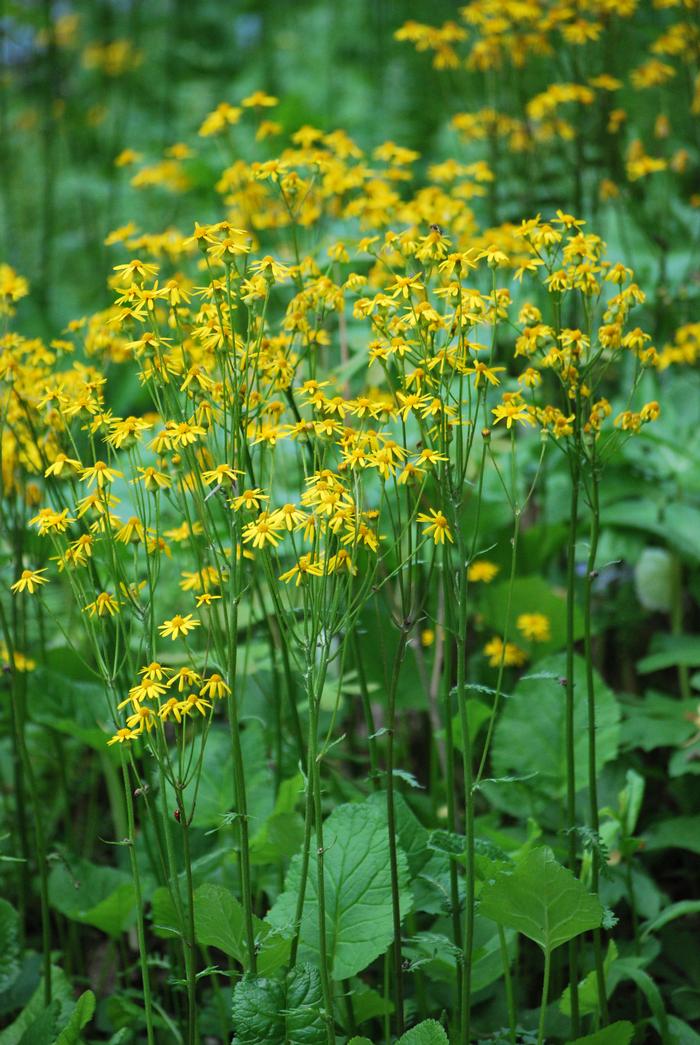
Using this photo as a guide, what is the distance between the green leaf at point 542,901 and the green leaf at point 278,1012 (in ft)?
0.95

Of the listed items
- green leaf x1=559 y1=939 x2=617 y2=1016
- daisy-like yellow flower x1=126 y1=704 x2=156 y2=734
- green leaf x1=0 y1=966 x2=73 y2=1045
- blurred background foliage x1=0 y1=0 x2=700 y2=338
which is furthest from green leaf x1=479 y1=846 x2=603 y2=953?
blurred background foliage x1=0 y1=0 x2=700 y2=338

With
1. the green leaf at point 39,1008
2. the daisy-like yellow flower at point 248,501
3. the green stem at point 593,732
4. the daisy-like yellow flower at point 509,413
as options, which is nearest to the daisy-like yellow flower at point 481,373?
the daisy-like yellow flower at point 509,413

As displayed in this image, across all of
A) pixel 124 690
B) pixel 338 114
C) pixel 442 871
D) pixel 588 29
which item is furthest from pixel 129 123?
pixel 442 871

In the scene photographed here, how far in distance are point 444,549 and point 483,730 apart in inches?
47.6

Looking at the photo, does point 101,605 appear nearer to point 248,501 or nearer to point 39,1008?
point 248,501

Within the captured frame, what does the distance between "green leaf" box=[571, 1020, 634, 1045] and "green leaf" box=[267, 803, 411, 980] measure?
0.34m

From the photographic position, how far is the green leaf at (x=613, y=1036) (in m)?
1.72

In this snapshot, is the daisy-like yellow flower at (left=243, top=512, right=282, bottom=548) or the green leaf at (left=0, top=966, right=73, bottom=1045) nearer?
the daisy-like yellow flower at (left=243, top=512, right=282, bottom=548)

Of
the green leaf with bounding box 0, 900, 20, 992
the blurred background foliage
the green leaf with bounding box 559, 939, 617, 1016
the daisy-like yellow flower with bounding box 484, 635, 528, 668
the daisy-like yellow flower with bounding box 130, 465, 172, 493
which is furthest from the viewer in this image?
the blurred background foliage

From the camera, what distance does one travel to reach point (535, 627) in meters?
2.65

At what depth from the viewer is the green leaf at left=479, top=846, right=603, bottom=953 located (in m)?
1.58

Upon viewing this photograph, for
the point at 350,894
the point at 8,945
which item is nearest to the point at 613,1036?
the point at 350,894

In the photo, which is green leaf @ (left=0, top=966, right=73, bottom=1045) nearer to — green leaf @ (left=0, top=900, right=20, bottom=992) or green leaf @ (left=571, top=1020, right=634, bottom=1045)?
green leaf @ (left=0, top=900, right=20, bottom=992)

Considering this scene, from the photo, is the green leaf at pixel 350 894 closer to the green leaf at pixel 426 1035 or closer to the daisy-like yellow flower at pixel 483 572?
the green leaf at pixel 426 1035
